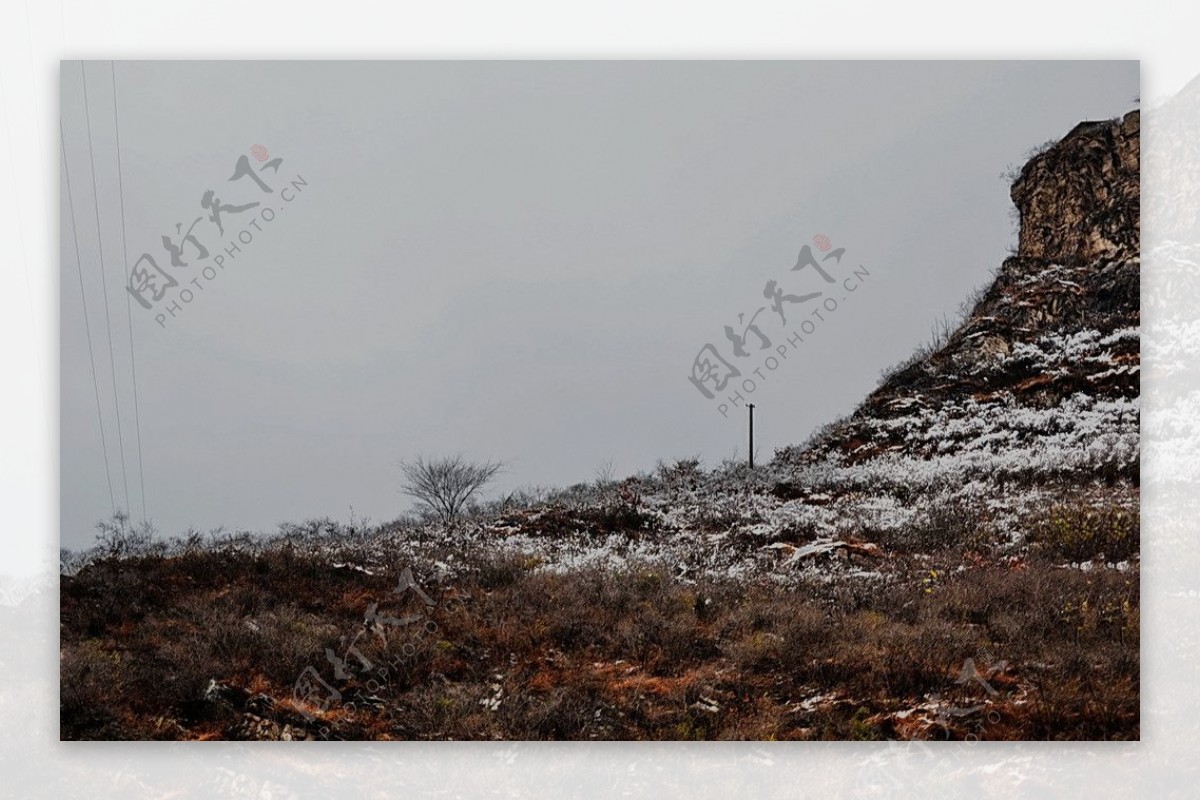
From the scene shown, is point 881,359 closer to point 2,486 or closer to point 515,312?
point 515,312

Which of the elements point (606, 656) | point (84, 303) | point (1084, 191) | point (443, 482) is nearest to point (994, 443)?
point (1084, 191)

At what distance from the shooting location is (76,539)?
537 cm

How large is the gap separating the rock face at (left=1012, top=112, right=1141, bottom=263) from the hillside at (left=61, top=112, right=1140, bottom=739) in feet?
0.06

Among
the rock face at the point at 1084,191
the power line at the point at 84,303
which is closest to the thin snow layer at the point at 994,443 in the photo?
the rock face at the point at 1084,191

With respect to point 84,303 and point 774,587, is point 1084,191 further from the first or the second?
point 84,303

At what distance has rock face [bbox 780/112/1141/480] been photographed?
549cm

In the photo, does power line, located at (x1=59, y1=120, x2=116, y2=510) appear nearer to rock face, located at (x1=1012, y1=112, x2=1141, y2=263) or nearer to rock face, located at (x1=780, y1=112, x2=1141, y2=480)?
rock face, located at (x1=780, y1=112, x2=1141, y2=480)

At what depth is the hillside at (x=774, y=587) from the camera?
17.1 ft

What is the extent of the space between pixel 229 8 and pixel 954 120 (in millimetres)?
4711

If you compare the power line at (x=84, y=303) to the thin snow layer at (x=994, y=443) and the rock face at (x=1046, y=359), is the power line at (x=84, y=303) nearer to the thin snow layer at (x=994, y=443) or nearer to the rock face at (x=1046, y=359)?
the rock face at (x=1046, y=359)

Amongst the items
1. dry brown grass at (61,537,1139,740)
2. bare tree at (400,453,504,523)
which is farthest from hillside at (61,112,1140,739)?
bare tree at (400,453,504,523)

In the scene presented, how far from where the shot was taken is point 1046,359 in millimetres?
5754

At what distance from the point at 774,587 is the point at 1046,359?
2.38 metres

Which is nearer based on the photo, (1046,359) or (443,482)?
(443,482)
